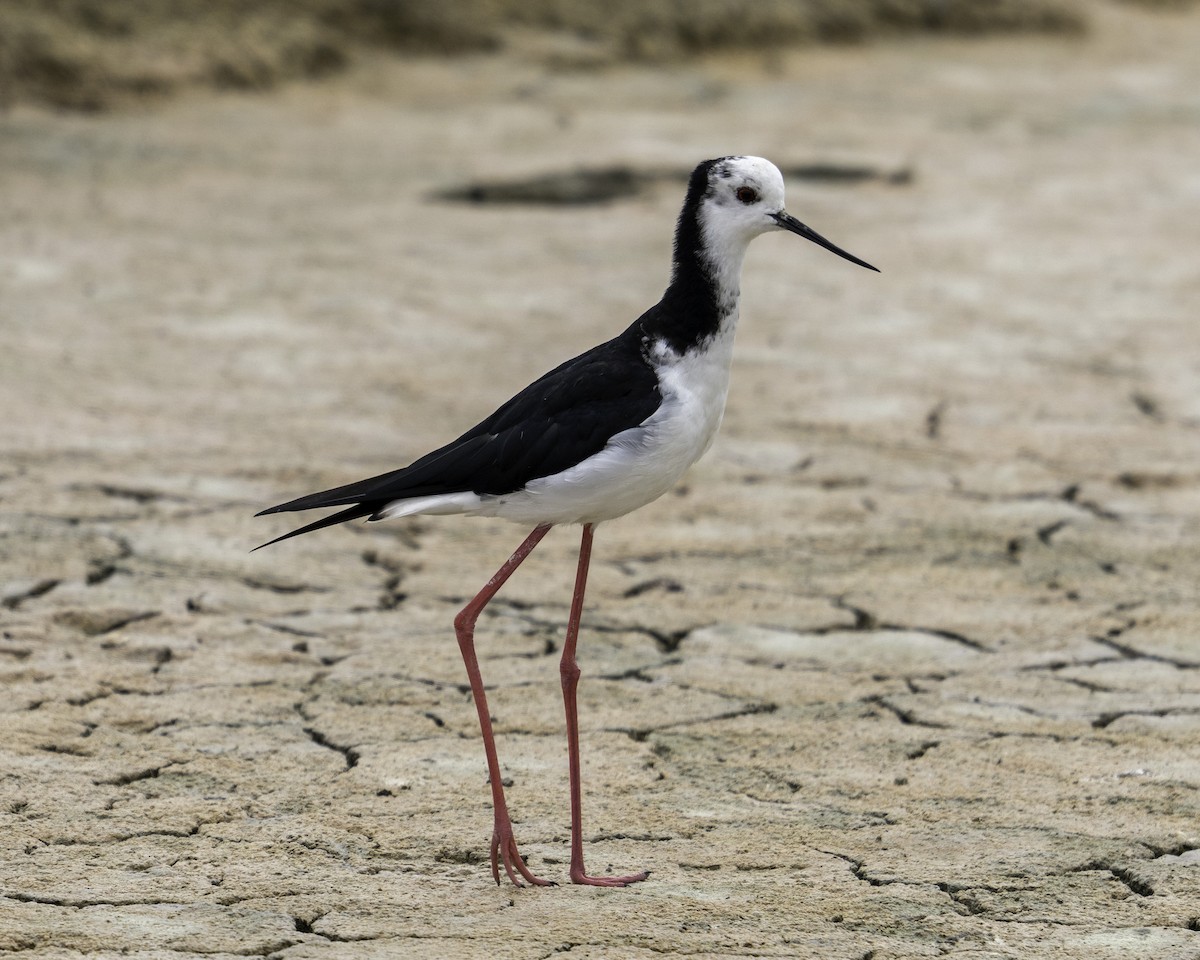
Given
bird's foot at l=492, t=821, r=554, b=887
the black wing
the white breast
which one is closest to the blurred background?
the black wing

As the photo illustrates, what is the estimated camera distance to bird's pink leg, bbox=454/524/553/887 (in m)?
3.27

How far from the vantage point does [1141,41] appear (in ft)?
43.5

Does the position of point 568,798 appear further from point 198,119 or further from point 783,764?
point 198,119

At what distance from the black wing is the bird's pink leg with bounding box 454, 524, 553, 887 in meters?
0.18

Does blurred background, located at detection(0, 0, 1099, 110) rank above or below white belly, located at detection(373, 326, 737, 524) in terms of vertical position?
above

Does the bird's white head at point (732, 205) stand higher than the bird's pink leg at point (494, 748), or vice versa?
the bird's white head at point (732, 205)

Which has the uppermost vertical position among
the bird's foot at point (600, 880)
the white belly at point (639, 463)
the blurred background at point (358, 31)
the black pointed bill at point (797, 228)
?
the blurred background at point (358, 31)

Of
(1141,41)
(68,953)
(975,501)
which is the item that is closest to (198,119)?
(975,501)

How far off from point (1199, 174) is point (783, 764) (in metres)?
7.16

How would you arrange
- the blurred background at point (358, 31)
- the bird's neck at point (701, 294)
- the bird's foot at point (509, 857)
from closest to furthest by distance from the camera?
the bird's foot at point (509, 857)
the bird's neck at point (701, 294)
the blurred background at point (358, 31)

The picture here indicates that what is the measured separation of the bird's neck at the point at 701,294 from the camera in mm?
3400

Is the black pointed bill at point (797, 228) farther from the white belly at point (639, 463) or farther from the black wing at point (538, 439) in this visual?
the black wing at point (538, 439)

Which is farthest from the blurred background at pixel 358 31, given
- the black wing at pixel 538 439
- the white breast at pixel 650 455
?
the white breast at pixel 650 455

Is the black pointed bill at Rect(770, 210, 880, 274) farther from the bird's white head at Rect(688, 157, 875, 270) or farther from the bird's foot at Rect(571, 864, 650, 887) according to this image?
the bird's foot at Rect(571, 864, 650, 887)
